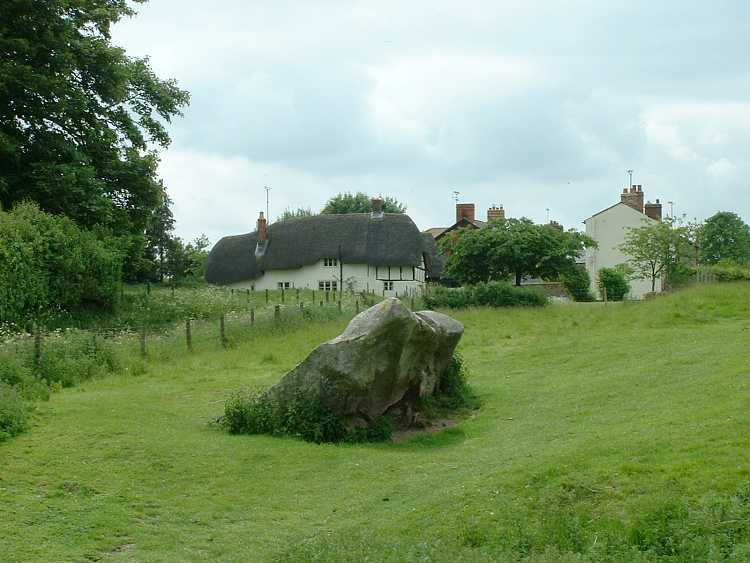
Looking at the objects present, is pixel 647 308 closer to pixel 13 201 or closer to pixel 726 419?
pixel 726 419

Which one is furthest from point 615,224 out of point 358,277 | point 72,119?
point 72,119

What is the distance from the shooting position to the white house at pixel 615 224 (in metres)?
73.6

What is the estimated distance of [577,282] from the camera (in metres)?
58.6

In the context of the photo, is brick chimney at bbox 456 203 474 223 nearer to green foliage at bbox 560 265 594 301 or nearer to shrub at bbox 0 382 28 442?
green foliage at bbox 560 265 594 301

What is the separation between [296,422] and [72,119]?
24247 mm

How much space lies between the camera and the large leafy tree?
33.0 m

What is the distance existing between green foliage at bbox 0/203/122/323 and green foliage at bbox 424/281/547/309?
50.2 feet

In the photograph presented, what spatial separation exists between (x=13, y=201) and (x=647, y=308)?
24.3 meters

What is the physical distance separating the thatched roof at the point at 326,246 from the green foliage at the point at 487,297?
25035 mm

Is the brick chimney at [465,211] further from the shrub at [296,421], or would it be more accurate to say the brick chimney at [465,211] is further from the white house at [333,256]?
the shrub at [296,421]

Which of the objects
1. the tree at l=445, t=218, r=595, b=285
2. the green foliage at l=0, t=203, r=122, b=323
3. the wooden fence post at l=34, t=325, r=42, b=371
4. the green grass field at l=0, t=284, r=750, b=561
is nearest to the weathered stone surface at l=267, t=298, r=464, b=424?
the green grass field at l=0, t=284, r=750, b=561

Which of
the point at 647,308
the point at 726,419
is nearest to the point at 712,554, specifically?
the point at 726,419

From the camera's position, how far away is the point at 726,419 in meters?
12.3

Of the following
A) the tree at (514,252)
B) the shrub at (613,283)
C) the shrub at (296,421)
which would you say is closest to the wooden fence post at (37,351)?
the shrub at (296,421)
